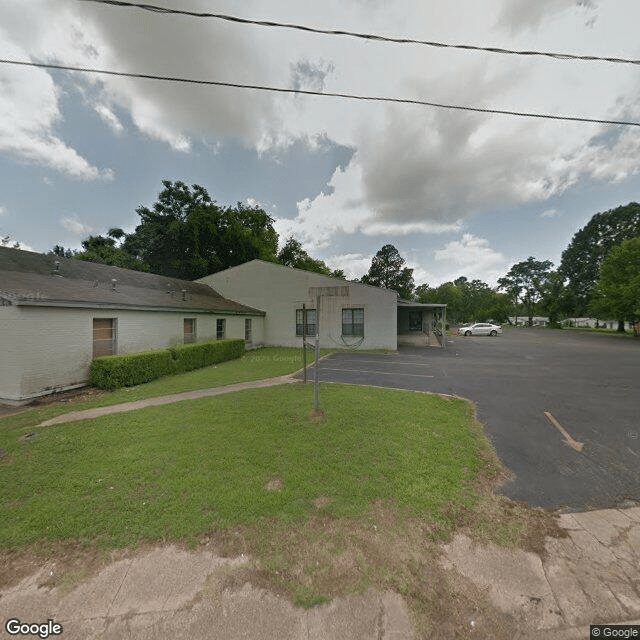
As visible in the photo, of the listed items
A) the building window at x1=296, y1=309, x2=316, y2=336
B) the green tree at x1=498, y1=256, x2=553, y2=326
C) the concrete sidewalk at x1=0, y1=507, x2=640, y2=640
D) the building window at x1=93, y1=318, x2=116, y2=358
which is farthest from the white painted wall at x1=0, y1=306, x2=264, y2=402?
the green tree at x1=498, y1=256, x2=553, y2=326

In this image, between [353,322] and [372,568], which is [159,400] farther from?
[353,322]

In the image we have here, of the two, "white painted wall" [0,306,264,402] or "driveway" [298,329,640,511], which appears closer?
"driveway" [298,329,640,511]

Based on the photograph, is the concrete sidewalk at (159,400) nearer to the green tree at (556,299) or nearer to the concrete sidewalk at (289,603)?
the concrete sidewalk at (289,603)

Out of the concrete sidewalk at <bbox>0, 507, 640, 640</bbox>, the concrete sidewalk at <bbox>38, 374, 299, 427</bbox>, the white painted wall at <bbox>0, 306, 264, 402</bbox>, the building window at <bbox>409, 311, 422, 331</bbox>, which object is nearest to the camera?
the concrete sidewalk at <bbox>0, 507, 640, 640</bbox>

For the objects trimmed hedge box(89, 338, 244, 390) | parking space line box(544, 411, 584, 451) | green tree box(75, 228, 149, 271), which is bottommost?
parking space line box(544, 411, 584, 451)

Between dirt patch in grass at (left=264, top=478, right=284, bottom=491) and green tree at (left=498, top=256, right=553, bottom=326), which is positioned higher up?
green tree at (left=498, top=256, right=553, bottom=326)

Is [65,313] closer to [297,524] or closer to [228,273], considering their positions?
[297,524]

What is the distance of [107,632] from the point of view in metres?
1.82

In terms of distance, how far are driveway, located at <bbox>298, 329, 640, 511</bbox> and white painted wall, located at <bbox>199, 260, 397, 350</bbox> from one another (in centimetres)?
372

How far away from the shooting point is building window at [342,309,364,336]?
55.6 feet

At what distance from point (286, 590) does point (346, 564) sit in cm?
54

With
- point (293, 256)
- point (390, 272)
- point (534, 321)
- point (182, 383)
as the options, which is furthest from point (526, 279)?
point (182, 383)

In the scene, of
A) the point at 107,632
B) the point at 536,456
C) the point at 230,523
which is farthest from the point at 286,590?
the point at 536,456

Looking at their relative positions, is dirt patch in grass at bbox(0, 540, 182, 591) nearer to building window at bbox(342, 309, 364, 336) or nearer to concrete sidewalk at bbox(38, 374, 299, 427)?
concrete sidewalk at bbox(38, 374, 299, 427)
